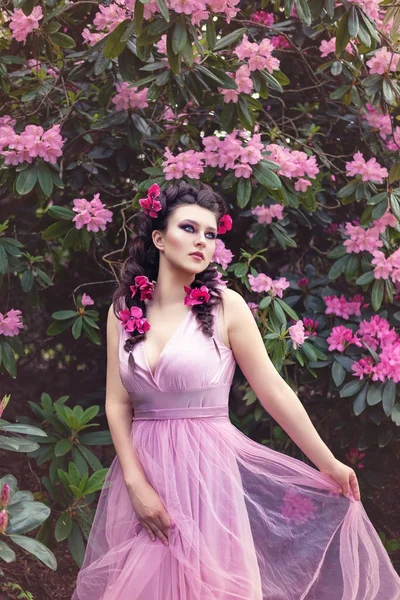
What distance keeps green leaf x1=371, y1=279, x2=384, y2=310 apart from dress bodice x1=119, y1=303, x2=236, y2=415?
41.9 inches

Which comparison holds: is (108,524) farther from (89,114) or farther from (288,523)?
(89,114)

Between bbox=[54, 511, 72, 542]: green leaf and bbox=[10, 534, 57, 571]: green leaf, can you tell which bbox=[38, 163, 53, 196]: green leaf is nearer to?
bbox=[54, 511, 72, 542]: green leaf

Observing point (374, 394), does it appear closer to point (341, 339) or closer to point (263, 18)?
point (341, 339)

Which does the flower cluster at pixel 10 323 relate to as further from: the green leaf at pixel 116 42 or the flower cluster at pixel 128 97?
the green leaf at pixel 116 42

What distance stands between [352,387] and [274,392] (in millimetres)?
1058

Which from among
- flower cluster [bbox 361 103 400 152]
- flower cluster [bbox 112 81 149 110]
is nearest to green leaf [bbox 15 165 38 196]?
flower cluster [bbox 112 81 149 110]

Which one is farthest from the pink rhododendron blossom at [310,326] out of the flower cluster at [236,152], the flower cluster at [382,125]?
the flower cluster at [382,125]

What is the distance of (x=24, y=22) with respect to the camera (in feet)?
9.32

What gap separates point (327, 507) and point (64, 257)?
6.03 feet

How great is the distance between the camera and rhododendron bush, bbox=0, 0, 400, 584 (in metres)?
2.77

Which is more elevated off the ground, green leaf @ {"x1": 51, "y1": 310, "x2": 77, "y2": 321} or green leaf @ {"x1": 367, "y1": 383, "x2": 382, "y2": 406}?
green leaf @ {"x1": 51, "y1": 310, "x2": 77, "y2": 321}

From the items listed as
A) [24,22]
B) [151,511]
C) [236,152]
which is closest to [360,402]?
[236,152]

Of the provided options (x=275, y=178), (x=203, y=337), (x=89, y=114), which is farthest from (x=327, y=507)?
(x=89, y=114)

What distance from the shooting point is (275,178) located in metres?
2.75
